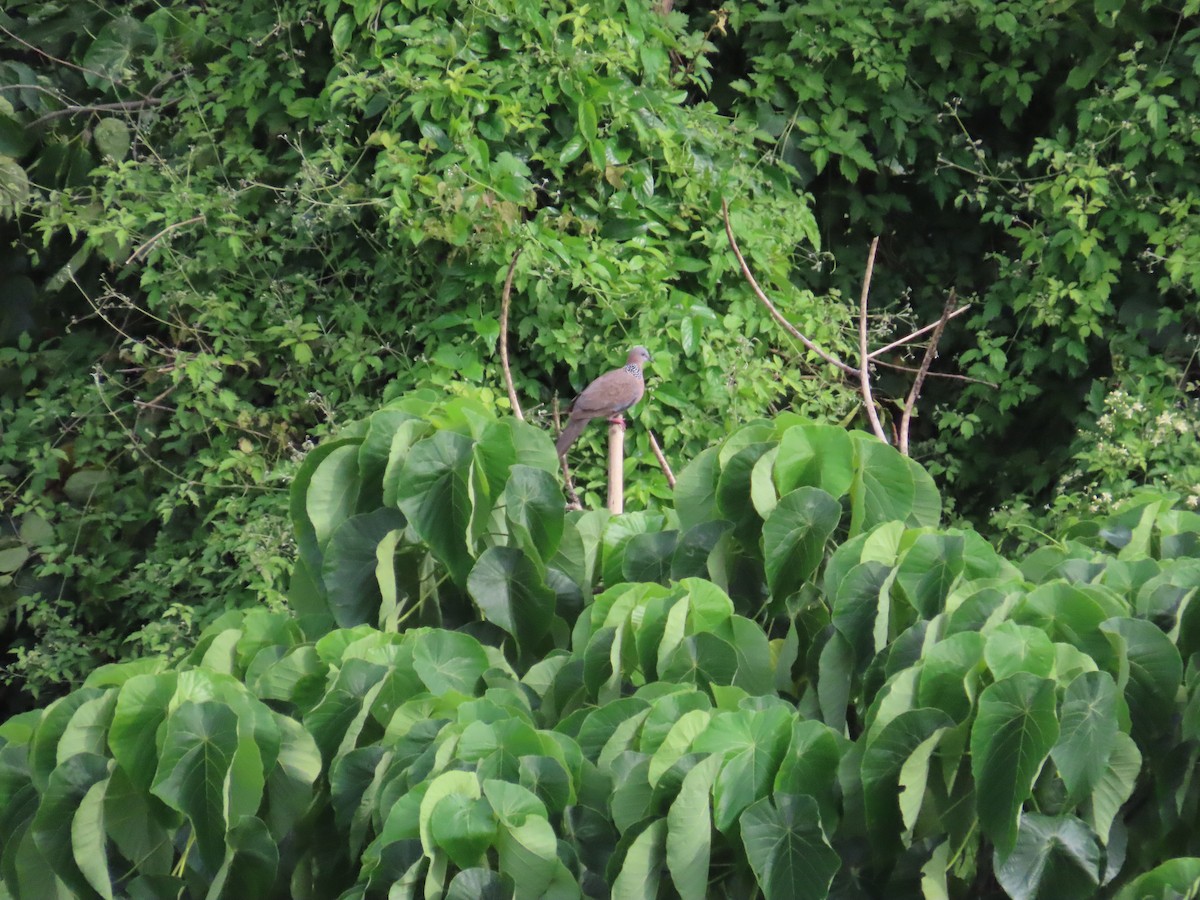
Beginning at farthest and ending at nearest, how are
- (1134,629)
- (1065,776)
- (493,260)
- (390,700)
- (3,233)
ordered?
(3,233), (493,260), (390,700), (1134,629), (1065,776)

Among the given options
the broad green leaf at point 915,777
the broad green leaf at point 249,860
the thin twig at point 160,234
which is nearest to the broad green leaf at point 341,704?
the broad green leaf at point 249,860

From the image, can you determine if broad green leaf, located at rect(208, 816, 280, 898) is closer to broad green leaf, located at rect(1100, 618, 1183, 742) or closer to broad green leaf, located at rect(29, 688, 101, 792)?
broad green leaf, located at rect(29, 688, 101, 792)

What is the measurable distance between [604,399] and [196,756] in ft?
7.43

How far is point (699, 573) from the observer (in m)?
1.76

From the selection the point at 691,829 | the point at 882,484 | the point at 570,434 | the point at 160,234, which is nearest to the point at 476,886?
the point at 691,829

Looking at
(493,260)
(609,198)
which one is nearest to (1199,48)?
(609,198)

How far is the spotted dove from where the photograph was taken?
3.53m

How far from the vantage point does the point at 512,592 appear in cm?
173

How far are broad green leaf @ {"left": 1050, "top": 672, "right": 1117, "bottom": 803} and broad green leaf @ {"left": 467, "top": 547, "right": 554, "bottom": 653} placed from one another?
26.4 inches

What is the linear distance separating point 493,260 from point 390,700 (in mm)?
2528

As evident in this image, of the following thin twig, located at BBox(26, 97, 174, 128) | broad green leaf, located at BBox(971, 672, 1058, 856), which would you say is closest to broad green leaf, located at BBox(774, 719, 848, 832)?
broad green leaf, located at BBox(971, 672, 1058, 856)

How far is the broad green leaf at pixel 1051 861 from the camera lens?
1333 mm

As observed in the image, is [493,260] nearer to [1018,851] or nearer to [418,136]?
[418,136]

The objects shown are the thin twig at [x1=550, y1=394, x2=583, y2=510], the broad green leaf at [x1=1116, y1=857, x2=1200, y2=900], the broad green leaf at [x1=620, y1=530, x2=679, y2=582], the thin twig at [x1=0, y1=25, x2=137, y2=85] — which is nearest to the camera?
the broad green leaf at [x1=1116, y1=857, x2=1200, y2=900]
